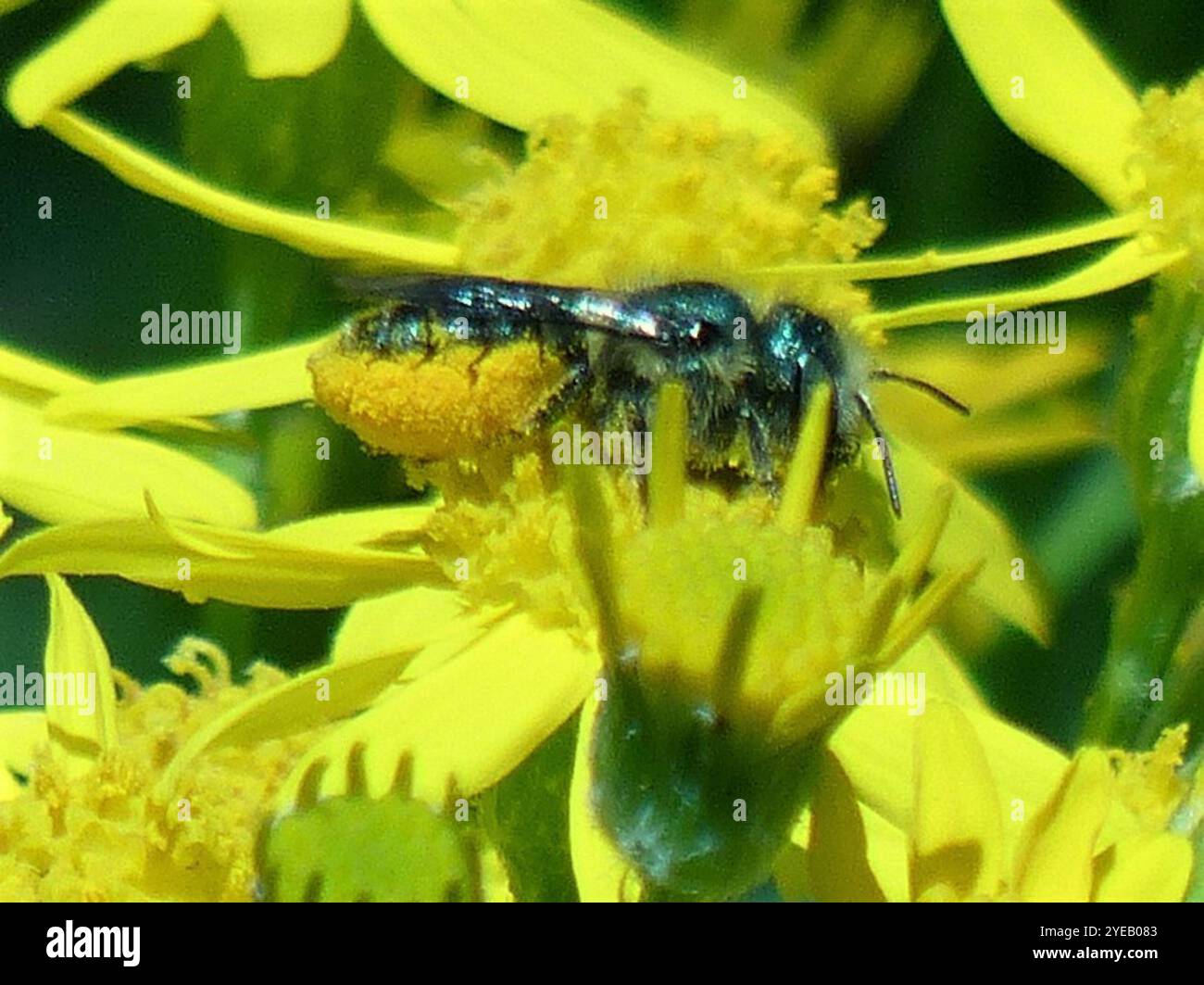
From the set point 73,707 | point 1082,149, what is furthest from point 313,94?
point 1082,149

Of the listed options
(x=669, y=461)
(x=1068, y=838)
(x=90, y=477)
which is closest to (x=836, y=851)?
(x=1068, y=838)

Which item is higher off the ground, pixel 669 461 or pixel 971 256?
pixel 971 256

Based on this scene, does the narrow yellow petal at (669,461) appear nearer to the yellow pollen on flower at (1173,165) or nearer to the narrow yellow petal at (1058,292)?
the narrow yellow petal at (1058,292)

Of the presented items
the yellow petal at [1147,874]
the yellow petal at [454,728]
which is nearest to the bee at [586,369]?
the yellow petal at [454,728]

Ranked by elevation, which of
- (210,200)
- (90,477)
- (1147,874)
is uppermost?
(210,200)

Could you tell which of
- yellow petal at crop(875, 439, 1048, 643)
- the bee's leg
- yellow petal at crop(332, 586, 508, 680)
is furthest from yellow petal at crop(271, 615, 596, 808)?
yellow petal at crop(875, 439, 1048, 643)

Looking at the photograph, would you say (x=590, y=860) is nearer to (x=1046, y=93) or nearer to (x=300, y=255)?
(x=300, y=255)
